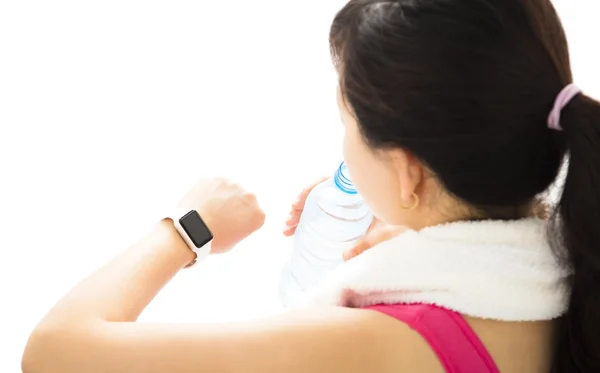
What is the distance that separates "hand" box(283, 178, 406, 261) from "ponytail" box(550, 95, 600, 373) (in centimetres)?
23

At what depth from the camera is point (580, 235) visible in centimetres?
66

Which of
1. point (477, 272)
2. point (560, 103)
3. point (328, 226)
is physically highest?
point (560, 103)

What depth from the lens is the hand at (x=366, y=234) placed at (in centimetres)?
92

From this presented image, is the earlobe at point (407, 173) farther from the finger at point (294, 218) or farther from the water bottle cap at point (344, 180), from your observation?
the finger at point (294, 218)

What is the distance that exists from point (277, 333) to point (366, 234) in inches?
15.9

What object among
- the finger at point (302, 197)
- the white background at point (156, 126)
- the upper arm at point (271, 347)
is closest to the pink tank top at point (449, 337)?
the upper arm at point (271, 347)

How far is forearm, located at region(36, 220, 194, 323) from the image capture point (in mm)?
692

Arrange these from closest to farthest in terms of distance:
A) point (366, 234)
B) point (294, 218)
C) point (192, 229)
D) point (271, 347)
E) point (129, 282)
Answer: point (271, 347) < point (129, 282) < point (192, 229) < point (366, 234) < point (294, 218)

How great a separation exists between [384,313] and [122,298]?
0.26m

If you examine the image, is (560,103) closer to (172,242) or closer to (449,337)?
(449,337)

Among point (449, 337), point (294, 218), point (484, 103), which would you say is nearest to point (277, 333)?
point (449, 337)

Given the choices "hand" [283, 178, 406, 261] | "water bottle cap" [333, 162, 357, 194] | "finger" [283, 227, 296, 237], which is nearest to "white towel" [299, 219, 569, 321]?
"hand" [283, 178, 406, 261]

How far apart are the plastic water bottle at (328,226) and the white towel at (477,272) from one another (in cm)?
36

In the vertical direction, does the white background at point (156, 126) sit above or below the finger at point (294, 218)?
above
